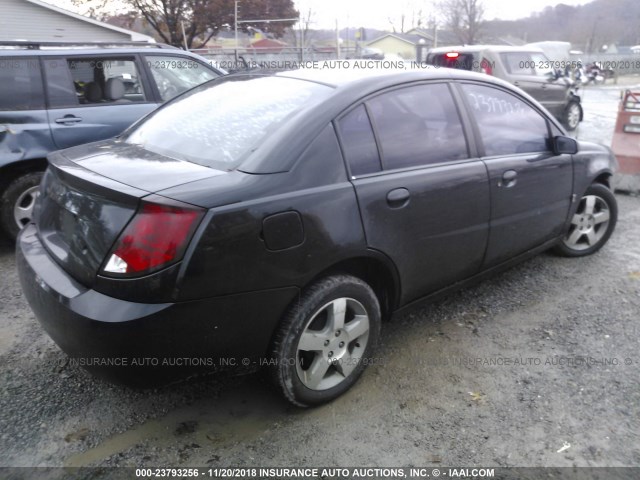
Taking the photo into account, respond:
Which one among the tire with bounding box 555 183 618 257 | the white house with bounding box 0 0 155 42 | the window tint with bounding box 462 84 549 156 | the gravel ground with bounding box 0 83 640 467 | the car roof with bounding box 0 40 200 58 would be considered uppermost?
the white house with bounding box 0 0 155 42

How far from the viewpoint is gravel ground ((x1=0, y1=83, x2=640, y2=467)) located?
2334mm

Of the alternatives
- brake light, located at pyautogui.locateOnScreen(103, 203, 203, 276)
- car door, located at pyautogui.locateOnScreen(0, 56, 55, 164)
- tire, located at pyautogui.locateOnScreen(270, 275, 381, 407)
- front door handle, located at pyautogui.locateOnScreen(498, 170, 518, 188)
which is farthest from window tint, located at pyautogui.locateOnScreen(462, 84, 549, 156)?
car door, located at pyautogui.locateOnScreen(0, 56, 55, 164)

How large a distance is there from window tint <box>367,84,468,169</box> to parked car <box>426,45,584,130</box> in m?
8.43

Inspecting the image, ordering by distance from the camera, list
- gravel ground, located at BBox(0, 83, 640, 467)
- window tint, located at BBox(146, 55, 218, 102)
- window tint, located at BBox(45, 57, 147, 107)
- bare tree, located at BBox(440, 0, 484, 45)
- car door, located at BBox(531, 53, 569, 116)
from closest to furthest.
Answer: gravel ground, located at BBox(0, 83, 640, 467) → window tint, located at BBox(45, 57, 147, 107) → window tint, located at BBox(146, 55, 218, 102) → car door, located at BBox(531, 53, 569, 116) → bare tree, located at BBox(440, 0, 484, 45)

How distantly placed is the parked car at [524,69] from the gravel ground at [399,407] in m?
8.58

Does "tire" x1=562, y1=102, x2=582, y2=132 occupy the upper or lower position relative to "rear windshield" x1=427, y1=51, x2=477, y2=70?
lower

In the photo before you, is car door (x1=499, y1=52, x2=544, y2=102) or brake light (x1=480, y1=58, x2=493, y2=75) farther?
car door (x1=499, y1=52, x2=544, y2=102)

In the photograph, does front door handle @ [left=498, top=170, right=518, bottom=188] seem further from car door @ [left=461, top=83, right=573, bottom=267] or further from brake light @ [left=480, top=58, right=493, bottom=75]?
brake light @ [left=480, top=58, right=493, bottom=75]

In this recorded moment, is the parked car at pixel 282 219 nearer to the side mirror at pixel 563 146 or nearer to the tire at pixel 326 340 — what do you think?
the tire at pixel 326 340

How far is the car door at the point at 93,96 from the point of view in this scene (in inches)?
184

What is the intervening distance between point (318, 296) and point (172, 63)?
4.02 meters

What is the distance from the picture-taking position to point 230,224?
2.08 m

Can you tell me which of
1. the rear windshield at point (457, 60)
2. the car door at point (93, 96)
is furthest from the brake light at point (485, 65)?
the car door at point (93, 96)

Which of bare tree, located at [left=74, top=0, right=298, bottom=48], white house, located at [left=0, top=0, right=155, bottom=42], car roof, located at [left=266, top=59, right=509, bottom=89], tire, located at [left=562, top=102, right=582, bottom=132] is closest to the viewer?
car roof, located at [left=266, top=59, right=509, bottom=89]
